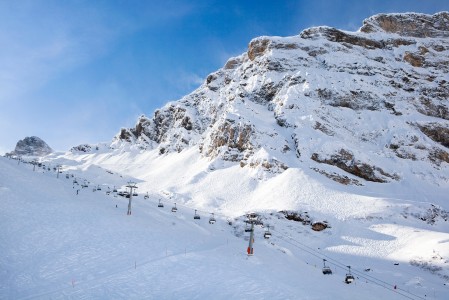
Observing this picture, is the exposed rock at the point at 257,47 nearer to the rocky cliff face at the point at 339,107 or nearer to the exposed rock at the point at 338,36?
the rocky cliff face at the point at 339,107

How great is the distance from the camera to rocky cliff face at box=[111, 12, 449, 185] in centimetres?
8925

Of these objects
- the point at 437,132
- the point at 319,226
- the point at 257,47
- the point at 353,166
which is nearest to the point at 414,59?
the point at 437,132

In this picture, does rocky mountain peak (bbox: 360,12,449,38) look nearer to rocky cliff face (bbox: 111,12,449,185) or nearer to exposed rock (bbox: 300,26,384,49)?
rocky cliff face (bbox: 111,12,449,185)

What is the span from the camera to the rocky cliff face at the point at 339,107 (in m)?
89.2

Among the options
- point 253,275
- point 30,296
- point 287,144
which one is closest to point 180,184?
point 287,144

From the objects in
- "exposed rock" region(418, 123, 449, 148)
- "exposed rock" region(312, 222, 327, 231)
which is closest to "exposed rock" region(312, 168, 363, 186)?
"exposed rock" region(312, 222, 327, 231)

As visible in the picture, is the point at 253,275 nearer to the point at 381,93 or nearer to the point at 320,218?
the point at 320,218

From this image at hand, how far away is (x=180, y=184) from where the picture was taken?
93.7 meters

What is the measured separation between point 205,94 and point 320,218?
11640cm

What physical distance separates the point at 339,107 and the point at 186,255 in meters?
89.3

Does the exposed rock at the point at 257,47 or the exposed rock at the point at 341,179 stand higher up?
the exposed rock at the point at 257,47

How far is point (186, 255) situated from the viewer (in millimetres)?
31625

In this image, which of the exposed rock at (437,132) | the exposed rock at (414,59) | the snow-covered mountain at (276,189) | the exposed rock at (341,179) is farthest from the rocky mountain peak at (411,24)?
the exposed rock at (341,179)

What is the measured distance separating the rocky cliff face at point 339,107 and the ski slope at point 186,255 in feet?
89.1
